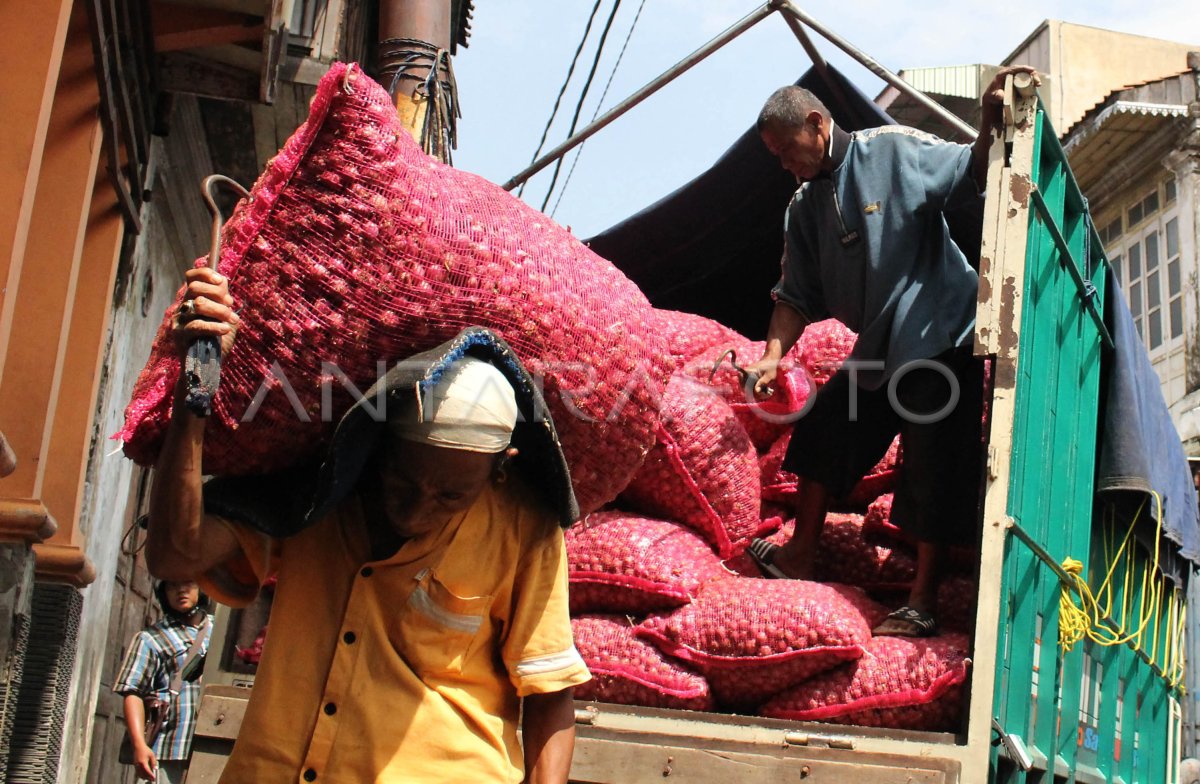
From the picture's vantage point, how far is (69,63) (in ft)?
14.6

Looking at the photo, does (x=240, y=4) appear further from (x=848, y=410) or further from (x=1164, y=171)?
(x=1164, y=171)

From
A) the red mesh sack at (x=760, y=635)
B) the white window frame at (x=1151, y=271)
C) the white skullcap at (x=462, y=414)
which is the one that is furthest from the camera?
the white window frame at (x=1151, y=271)

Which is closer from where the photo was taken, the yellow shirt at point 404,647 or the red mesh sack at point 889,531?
the yellow shirt at point 404,647

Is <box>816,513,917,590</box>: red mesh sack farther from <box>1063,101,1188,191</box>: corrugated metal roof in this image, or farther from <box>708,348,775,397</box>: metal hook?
<box>1063,101,1188,191</box>: corrugated metal roof

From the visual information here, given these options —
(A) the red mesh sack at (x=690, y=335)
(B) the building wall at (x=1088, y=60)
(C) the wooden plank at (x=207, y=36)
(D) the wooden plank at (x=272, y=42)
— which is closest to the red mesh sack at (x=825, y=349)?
(A) the red mesh sack at (x=690, y=335)

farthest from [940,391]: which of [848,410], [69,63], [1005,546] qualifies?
[69,63]

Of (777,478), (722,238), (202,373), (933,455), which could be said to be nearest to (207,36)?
(722,238)

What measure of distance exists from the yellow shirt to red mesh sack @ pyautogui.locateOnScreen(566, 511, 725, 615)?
102 cm

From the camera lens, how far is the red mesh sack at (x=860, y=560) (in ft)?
11.3

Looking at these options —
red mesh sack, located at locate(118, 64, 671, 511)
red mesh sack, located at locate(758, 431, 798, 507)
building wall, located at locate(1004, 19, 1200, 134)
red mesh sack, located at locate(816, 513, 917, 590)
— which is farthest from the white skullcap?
building wall, located at locate(1004, 19, 1200, 134)

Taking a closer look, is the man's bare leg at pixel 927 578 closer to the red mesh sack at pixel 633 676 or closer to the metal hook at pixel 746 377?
the red mesh sack at pixel 633 676

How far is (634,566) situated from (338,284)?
1445mm

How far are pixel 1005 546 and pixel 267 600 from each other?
176 centimetres

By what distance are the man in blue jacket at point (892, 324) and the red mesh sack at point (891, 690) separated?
11.3 inches
